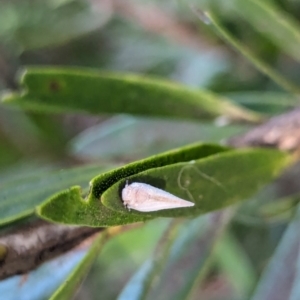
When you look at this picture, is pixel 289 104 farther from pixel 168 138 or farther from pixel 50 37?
pixel 50 37

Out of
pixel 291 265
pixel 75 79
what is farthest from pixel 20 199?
pixel 291 265

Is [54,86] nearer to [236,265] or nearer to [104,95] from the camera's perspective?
[104,95]

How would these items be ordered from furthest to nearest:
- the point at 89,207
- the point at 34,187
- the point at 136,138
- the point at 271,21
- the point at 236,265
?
the point at 236,265 < the point at 136,138 < the point at 271,21 < the point at 34,187 < the point at 89,207

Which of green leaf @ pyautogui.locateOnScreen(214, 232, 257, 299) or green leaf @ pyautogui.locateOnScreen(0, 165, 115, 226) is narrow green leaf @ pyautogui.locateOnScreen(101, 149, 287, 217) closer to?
green leaf @ pyautogui.locateOnScreen(0, 165, 115, 226)

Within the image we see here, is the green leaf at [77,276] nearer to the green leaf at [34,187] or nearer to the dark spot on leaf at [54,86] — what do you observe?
the green leaf at [34,187]

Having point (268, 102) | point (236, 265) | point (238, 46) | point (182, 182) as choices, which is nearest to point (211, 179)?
point (182, 182)

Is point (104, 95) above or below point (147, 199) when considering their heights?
above

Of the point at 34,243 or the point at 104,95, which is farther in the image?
the point at 104,95
